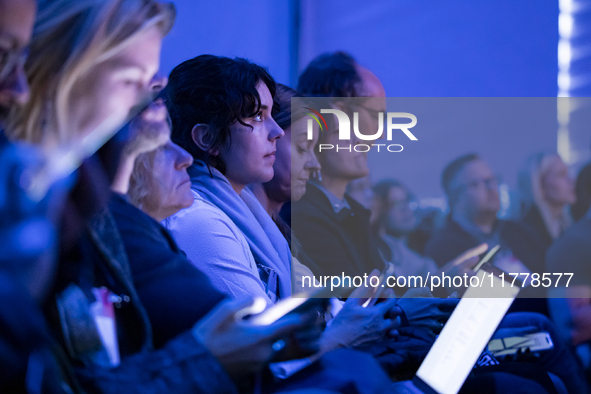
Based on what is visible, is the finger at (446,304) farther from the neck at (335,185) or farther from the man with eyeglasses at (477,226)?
the man with eyeglasses at (477,226)

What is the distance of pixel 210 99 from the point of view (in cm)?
135

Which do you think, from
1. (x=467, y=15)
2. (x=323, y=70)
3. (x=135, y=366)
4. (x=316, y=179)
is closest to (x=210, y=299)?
(x=135, y=366)

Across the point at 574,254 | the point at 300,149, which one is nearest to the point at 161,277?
the point at 300,149

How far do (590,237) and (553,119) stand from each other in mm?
656

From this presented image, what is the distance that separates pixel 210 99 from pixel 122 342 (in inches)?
33.5

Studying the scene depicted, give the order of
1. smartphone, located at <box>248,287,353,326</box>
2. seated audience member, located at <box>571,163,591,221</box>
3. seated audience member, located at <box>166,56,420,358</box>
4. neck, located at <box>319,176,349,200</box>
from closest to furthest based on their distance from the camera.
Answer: smartphone, located at <box>248,287,353,326</box>
seated audience member, located at <box>166,56,420,358</box>
neck, located at <box>319,176,349,200</box>
seated audience member, located at <box>571,163,591,221</box>

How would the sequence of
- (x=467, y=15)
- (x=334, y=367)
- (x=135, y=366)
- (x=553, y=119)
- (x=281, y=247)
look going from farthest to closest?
(x=467, y=15) → (x=553, y=119) → (x=281, y=247) → (x=334, y=367) → (x=135, y=366)

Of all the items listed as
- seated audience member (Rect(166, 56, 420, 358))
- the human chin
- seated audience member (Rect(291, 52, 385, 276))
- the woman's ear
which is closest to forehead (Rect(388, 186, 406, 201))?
seated audience member (Rect(291, 52, 385, 276))

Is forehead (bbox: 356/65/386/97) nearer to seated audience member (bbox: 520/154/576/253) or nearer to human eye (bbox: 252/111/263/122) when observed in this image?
human eye (bbox: 252/111/263/122)

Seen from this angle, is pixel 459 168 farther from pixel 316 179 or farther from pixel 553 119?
pixel 316 179

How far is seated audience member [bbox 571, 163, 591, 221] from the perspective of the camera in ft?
7.15

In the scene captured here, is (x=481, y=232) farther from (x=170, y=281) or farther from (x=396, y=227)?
(x=170, y=281)

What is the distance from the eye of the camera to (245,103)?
Result: 136cm

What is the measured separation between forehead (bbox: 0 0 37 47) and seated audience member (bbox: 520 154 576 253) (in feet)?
7.54
